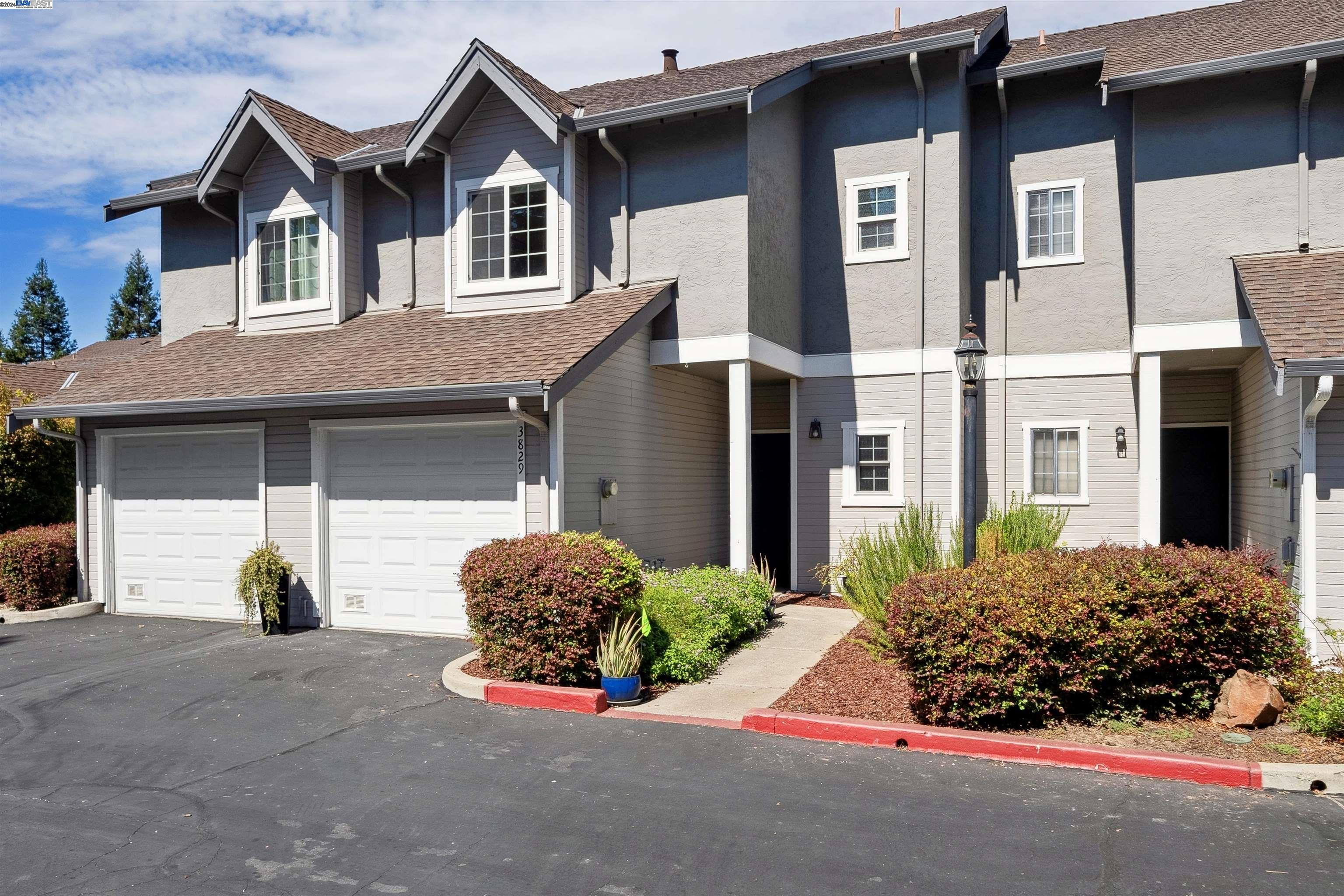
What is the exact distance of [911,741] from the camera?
7.10m

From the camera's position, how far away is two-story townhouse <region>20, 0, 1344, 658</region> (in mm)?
11367

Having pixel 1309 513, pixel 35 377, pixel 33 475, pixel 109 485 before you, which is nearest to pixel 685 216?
pixel 1309 513

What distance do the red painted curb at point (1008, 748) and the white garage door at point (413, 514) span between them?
4606 mm

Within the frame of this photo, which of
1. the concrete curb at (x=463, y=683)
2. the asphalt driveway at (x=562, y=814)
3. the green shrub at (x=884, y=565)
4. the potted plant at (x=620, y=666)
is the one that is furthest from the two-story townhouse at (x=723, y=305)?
the asphalt driveway at (x=562, y=814)

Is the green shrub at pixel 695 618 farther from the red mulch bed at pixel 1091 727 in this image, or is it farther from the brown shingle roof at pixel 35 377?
the brown shingle roof at pixel 35 377

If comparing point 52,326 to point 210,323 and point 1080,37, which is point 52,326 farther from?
point 1080,37

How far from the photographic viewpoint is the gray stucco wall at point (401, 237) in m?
13.8

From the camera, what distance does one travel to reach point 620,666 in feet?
27.5

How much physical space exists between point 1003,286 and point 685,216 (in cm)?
489

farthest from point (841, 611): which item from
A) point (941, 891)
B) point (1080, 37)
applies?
point (1080, 37)

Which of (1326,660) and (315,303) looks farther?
(315,303)

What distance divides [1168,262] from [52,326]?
63.8 metres

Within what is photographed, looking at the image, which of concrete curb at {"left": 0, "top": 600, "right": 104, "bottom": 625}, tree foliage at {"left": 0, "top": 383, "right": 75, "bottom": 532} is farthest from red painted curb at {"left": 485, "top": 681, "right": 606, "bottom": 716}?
tree foliage at {"left": 0, "top": 383, "right": 75, "bottom": 532}

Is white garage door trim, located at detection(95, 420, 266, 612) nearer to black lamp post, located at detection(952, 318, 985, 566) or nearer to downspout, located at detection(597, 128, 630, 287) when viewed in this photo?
downspout, located at detection(597, 128, 630, 287)
